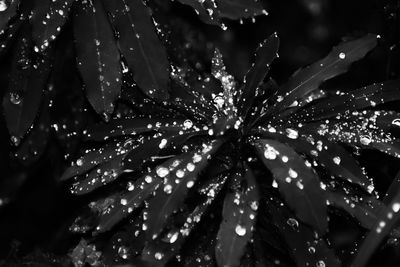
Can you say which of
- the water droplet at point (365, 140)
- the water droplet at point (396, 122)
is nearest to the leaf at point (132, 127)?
the water droplet at point (365, 140)

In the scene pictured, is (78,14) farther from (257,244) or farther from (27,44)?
(257,244)

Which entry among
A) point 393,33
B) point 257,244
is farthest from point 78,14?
point 393,33

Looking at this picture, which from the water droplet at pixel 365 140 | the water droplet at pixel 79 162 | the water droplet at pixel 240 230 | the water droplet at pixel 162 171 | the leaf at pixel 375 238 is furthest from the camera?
the water droplet at pixel 79 162

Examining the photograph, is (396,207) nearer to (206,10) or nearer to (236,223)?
(236,223)

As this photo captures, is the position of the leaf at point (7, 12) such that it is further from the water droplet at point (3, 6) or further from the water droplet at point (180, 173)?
the water droplet at point (180, 173)

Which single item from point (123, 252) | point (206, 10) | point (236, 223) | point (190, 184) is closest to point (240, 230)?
point (236, 223)

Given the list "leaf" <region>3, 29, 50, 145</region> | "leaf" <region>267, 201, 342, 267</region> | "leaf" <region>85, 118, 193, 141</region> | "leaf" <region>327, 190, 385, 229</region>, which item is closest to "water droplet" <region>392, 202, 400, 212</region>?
"leaf" <region>327, 190, 385, 229</region>
